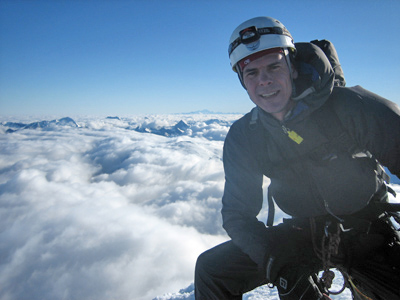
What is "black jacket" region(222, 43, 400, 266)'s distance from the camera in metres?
1.76

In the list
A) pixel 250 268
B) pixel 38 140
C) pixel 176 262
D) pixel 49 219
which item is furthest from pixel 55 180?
pixel 250 268

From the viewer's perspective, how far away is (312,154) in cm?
209

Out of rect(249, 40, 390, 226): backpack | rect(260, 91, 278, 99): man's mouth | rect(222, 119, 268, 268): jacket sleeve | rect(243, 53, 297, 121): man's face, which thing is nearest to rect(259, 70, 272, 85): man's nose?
rect(243, 53, 297, 121): man's face

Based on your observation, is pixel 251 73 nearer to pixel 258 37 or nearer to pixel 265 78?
pixel 265 78

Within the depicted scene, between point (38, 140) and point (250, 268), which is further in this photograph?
point (38, 140)

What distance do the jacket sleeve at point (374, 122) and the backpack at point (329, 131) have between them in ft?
0.24

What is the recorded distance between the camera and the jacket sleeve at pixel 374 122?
162 centimetres

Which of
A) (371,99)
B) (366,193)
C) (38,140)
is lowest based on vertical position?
(38,140)

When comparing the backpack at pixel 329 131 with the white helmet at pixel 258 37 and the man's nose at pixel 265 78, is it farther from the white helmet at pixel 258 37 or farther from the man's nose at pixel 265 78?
the white helmet at pixel 258 37

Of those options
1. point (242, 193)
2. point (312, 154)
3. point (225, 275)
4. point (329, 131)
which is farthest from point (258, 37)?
point (225, 275)

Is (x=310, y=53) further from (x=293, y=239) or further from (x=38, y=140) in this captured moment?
(x=38, y=140)

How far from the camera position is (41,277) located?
72.1 m

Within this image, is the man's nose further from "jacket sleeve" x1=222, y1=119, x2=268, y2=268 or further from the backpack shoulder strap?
"jacket sleeve" x1=222, y1=119, x2=268, y2=268

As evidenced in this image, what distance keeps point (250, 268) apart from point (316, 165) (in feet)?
4.32
